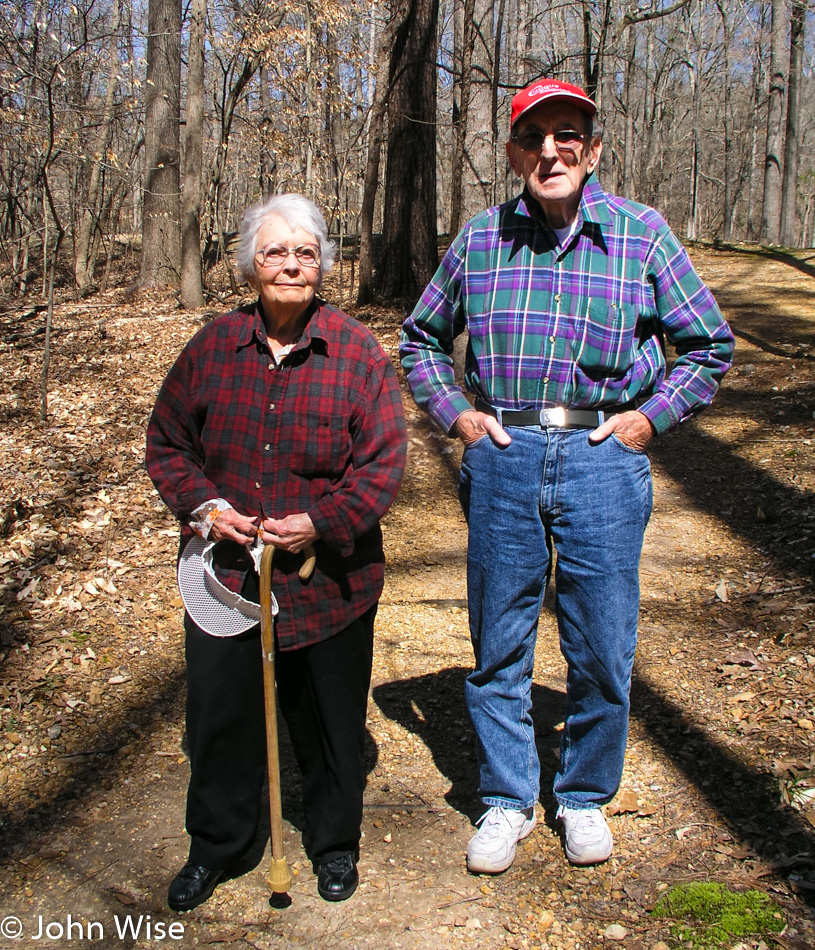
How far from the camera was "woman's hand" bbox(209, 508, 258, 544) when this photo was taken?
2.56 m

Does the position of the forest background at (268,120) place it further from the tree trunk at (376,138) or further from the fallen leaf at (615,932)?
the fallen leaf at (615,932)

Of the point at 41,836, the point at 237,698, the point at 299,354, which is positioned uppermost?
the point at 299,354

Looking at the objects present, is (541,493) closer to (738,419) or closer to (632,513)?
(632,513)

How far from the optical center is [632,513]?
271cm

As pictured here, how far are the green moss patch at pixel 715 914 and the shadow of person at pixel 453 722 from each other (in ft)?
2.18

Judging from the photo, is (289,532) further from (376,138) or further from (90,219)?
(90,219)

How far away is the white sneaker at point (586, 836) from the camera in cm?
292

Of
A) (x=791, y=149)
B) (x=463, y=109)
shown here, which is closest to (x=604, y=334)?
(x=463, y=109)

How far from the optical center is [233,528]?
256 centimetres

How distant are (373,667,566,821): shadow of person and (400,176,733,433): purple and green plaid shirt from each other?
1.68 m

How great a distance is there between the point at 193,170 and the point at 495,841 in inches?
412

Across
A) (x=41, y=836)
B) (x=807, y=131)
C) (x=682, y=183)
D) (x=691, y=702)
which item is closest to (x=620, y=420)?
(x=691, y=702)

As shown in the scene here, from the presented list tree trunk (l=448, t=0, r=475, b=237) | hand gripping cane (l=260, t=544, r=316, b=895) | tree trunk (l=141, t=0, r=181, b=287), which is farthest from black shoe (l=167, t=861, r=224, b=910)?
tree trunk (l=141, t=0, r=181, b=287)

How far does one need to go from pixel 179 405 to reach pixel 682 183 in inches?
2258
